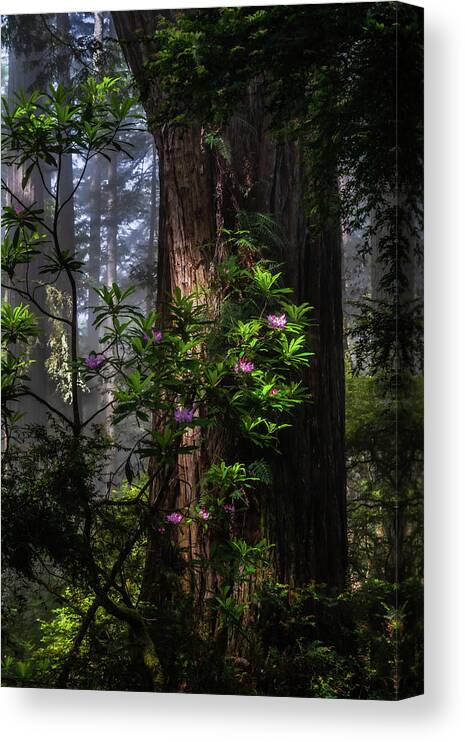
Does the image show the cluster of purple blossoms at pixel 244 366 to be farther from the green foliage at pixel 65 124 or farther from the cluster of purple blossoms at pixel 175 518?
the green foliage at pixel 65 124

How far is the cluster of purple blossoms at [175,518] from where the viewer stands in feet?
15.3

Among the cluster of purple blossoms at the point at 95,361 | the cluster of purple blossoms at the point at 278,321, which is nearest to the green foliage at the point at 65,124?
the cluster of purple blossoms at the point at 95,361

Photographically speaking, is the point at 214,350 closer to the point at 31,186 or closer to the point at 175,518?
the point at 175,518

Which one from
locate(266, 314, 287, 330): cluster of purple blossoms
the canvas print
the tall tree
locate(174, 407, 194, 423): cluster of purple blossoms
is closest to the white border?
the canvas print

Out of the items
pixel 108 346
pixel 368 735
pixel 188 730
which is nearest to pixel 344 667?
pixel 368 735

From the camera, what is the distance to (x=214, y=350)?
4.66 m

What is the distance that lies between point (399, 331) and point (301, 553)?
2.84 feet

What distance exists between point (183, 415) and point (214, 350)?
0.87 feet

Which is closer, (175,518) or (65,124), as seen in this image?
(175,518)

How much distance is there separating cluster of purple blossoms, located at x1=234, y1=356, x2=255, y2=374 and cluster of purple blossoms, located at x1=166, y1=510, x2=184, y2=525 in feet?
1.86

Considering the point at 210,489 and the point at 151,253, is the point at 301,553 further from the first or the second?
the point at 151,253

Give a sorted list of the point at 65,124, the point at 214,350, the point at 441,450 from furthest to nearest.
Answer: the point at 65,124, the point at 214,350, the point at 441,450

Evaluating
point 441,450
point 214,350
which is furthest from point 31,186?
point 441,450

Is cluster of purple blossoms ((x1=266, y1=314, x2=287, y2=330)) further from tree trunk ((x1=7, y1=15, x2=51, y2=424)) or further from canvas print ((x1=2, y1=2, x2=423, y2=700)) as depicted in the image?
tree trunk ((x1=7, y1=15, x2=51, y2=424))
